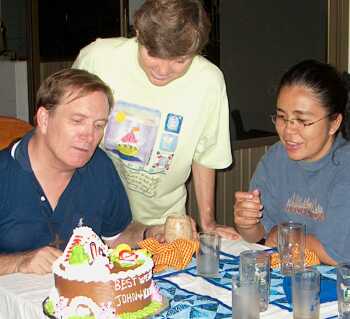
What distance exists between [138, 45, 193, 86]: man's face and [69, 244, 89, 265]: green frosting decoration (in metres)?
0.66

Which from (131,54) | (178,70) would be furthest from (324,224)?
(131,54)

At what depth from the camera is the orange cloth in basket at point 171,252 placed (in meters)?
1.88

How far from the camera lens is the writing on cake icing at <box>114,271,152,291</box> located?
151 centimetres

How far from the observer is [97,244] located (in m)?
1.64

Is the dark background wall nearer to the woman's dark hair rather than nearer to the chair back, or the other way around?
the chair back

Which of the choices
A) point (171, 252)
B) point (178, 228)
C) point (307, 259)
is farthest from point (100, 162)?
point (307, 259)

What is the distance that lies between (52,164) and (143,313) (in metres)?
0.69

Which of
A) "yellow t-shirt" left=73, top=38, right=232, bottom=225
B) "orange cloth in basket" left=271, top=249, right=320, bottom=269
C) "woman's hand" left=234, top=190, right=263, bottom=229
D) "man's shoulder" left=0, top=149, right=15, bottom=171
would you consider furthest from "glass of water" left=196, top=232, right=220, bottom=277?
"man's shoulder" left=0, top=149, right=15, bottom=171

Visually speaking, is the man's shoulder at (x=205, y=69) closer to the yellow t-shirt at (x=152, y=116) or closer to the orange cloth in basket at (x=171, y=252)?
the yellow t-shirt at (x=152, y=116)

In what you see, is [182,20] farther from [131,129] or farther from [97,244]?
[97,244]

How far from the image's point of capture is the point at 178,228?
2055mm

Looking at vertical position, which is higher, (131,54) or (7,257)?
(131,54)

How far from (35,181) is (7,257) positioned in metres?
0.25

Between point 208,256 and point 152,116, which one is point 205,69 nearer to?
point 152,116
